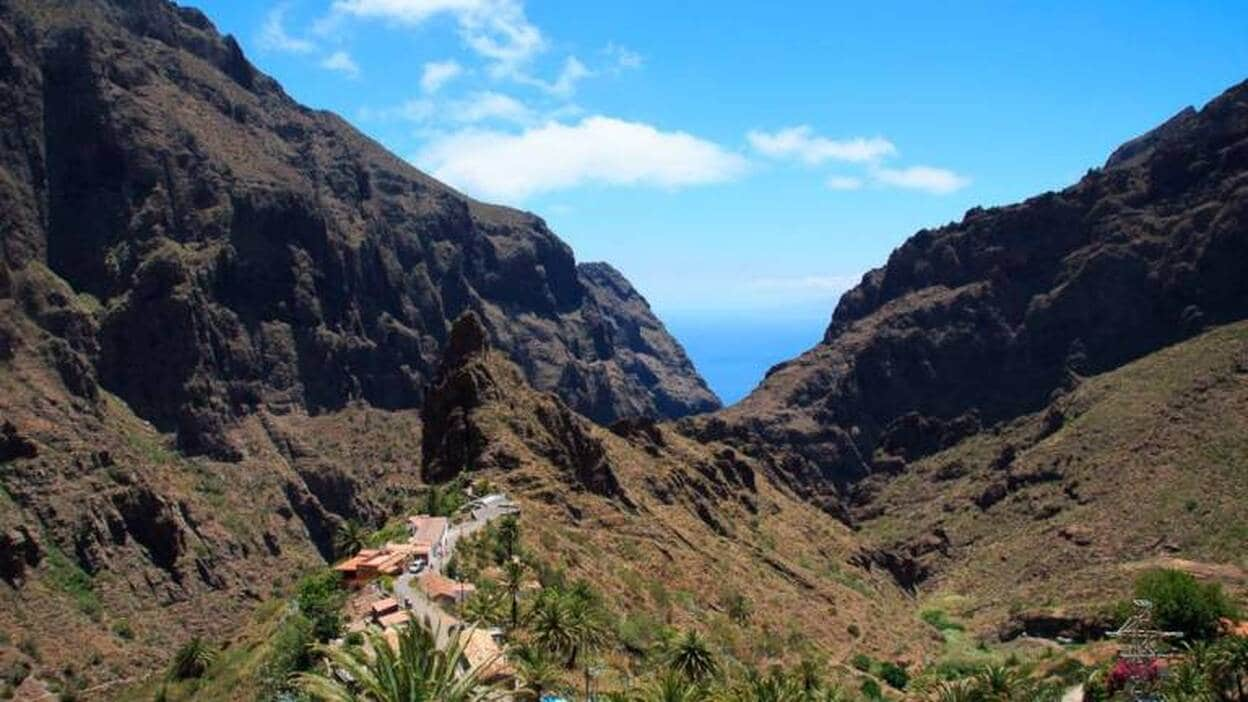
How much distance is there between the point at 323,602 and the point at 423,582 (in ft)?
16.8

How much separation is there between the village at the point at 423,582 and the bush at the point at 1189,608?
45.5 metres

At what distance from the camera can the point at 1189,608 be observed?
85.6 m

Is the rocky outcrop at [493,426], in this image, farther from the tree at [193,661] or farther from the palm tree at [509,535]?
the tree at [193,661]

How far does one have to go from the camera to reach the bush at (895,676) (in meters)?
90.6

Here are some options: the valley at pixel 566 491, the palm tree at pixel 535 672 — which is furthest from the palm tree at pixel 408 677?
the palm tree at pixel 535 672

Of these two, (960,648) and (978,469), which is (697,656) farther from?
(978,469)

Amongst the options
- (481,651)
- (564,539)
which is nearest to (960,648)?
(564,539)

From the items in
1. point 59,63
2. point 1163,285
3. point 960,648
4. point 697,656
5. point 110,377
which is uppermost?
point 59,63

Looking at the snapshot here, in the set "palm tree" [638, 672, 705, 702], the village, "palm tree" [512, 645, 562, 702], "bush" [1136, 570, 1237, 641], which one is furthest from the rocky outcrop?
"palm tree" [638, 672, 705, 702]

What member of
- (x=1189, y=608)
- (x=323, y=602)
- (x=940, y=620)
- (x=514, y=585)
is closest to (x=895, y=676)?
(x=1189, y=608)

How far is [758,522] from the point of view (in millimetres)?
132000

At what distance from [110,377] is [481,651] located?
5458 inches

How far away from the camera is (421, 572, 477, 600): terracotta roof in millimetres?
63266

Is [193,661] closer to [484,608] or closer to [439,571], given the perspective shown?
[439,571]
